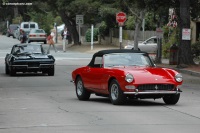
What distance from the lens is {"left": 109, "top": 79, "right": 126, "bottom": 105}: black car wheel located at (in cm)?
1557

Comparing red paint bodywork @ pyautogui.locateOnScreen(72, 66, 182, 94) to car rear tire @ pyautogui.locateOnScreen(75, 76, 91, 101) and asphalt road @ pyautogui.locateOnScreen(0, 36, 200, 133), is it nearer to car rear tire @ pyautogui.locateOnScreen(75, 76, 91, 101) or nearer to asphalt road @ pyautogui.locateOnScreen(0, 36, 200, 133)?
car rear tire @ pyautogui.locateOnScreen(75, 76, 91, 101)

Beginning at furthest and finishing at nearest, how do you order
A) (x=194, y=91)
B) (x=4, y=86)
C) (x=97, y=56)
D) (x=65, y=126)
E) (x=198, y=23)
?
(x=198, y=23)
(x=4, y=86)
(x=194, y=91)
(x=97, y=56)
(x=65, y=126)

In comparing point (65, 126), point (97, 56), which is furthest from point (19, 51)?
point (65, 126)

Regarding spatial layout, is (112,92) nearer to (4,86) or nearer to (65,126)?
(65,126)

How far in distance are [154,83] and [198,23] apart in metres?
32.5

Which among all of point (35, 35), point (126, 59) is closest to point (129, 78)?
point (126, 59)

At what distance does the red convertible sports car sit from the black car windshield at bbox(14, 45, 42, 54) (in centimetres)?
1083

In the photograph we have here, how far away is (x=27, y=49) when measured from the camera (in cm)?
2862

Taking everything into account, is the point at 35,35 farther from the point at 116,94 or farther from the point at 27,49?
the point at 116,94

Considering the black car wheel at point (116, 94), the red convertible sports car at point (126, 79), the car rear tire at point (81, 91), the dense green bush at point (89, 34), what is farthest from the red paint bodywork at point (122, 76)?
the dense green bush at point (89, 34)

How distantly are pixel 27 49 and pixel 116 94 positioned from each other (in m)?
13.4

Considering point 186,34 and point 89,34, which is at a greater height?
point 186,34

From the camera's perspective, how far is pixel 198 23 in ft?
154

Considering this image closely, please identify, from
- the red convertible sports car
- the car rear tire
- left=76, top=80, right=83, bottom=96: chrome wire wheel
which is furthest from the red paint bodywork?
left=76, top=80, right=83, bottom=96: chrome wire wheel
